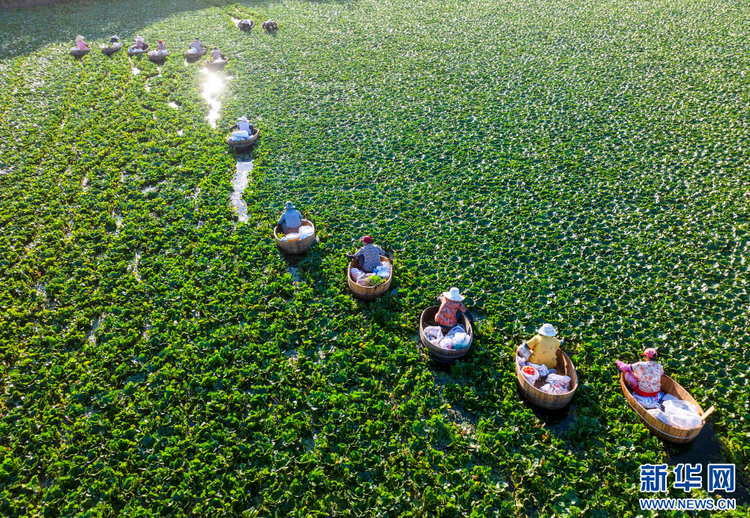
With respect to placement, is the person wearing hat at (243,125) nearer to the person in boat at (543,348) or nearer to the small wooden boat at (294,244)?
the small wooden boat at (294,244)

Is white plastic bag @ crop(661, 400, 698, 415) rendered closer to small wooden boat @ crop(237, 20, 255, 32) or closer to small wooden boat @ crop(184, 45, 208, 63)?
small wooden boat @ crop(184, 45, 208, 63)

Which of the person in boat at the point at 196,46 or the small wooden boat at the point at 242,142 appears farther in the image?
the person in boat at the point at 196,46

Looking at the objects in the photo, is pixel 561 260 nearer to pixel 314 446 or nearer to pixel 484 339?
pixel 484 339

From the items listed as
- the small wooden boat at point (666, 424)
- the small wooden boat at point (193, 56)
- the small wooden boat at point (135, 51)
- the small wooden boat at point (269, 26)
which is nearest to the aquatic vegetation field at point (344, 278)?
the small wooden boat at point (666, 424)

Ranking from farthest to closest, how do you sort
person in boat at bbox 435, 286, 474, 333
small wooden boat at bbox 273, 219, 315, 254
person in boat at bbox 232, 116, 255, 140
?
1. person in boat at bbox 232, 116, 255, 140
2. small wooden boat at bbox 273, 219, 315, 254
3. person in boat at bbox 435, 286, 474, 333

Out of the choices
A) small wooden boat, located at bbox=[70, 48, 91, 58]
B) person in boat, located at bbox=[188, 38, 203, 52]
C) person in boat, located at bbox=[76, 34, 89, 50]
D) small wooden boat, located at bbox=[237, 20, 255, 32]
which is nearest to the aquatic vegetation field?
person in boat, located at bbox=[188, 38, 203, 52]

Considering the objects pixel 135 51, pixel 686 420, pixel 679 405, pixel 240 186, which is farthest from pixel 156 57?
pixel 686 420
